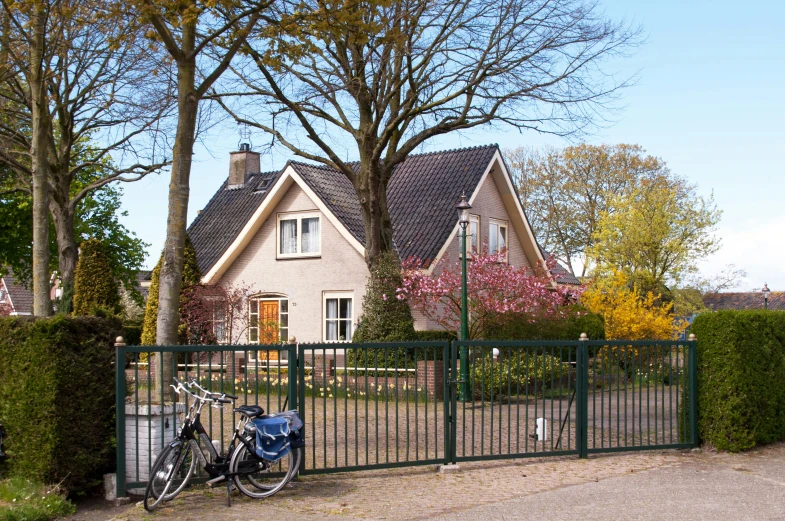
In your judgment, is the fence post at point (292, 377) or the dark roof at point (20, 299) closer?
the fence post at point (292, 377)

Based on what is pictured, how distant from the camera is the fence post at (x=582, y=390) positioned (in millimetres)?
10883

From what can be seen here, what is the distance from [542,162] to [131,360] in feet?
140

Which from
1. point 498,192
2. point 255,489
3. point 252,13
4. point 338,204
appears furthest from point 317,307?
point 255,489

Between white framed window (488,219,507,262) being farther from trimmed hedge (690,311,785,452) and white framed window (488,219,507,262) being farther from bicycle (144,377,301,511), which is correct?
bicycle (144,377,301,511)

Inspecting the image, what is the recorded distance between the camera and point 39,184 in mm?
14664

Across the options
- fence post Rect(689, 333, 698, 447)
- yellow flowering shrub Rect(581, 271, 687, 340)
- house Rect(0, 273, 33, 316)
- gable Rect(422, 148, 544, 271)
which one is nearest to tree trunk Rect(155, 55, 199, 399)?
fence post Rect(689, 333, 698, 447)

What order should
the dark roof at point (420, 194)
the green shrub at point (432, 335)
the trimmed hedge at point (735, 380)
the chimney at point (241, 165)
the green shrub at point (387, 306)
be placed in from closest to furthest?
1. the trimmed hedge at point (735, 380)
2. the green shrub at point (387, 306)
3. the green shrub at point (432, 335)
4. the dark roof at point (420, 194)
5. the chimney at point (241, 165)

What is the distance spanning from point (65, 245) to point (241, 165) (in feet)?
28.2

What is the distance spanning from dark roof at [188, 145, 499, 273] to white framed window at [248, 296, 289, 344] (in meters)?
2.24

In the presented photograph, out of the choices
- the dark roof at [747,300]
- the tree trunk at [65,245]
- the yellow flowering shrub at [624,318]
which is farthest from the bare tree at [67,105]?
the dark roof at [747,300]

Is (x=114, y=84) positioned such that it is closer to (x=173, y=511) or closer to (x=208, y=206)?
(x=208, y=206)

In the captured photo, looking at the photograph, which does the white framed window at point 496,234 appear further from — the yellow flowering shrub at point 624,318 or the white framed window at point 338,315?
the white framed window at point 338,315

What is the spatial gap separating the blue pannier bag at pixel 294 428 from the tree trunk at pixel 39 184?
7559mm

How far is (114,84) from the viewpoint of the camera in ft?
73.0
